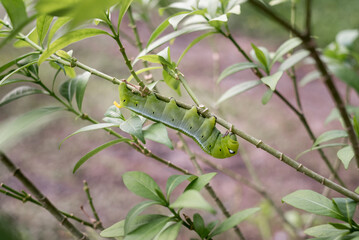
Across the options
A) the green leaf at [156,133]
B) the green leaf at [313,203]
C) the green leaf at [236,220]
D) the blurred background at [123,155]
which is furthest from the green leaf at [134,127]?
the blurred background at [123,155]

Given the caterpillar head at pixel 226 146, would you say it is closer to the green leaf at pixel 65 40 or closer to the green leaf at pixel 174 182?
the green leaf at pixel 174 182

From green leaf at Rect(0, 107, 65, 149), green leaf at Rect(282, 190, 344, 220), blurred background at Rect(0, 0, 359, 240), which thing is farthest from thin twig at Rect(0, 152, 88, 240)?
blurred background at Rect(0, 0, 359, 240)

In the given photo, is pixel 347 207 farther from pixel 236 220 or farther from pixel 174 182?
pixel 174 182

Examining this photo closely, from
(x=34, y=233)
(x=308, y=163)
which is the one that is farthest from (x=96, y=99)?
(x=308, y=163)

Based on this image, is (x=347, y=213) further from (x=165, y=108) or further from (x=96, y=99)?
(x=96, y=99)

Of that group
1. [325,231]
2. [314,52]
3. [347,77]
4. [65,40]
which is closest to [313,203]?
[325,231]

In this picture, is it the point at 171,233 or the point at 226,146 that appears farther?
the point at 226,146
